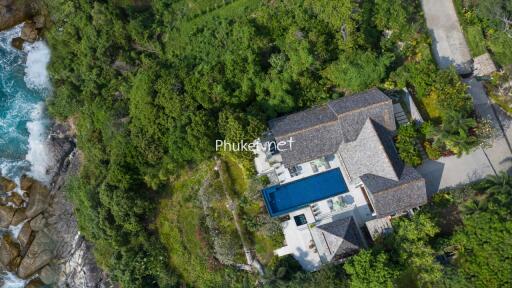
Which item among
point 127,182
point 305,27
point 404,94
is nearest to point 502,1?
point 404,94

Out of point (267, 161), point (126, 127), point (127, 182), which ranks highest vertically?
point (126, 127)

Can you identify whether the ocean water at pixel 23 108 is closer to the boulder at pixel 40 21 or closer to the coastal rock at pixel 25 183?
the coastal rock at pixel 25 183

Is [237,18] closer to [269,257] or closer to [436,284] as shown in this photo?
[269,257]

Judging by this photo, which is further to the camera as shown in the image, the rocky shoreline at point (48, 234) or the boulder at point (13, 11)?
the boulder at point (13, 11)

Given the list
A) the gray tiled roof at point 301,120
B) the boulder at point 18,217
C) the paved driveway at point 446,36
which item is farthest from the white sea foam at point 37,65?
the paved driveway at point 446,36

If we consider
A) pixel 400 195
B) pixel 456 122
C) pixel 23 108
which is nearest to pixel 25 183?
pixel 23 108

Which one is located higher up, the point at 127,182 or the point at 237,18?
the point at 237,18
